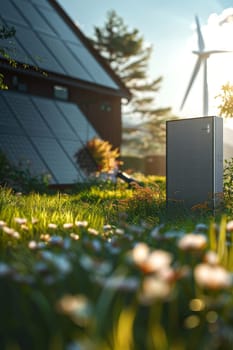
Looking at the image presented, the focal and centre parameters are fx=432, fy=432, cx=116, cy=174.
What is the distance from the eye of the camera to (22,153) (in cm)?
1134

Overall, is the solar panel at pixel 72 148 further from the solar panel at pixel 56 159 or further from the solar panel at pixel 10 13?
the solar panel at pixel 10 13

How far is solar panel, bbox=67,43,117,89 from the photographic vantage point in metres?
15.8

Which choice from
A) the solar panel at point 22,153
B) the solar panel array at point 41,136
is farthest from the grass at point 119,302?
the solar panel array at point 41,136

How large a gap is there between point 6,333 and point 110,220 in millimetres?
3551

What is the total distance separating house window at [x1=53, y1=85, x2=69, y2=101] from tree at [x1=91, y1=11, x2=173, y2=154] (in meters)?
20.6

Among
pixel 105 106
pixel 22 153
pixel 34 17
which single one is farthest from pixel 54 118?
pixel 105 106

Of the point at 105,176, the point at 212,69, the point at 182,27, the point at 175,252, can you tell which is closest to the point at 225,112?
the point at 182,27

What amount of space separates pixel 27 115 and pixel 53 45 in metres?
3.67

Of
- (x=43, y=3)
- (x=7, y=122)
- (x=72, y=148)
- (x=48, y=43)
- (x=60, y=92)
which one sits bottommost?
(x=72, y=148)

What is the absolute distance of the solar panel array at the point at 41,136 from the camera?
1138 cm

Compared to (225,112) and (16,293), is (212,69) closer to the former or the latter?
(225,112)

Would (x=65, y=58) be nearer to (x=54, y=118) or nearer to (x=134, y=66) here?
(x=54, y=118)

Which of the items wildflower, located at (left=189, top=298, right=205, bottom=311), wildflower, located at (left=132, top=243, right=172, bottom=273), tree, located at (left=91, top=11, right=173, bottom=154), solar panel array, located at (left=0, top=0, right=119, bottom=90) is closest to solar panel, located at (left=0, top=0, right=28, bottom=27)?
solar panel array, located at (left=0, top=0, right=119, bottom=90)

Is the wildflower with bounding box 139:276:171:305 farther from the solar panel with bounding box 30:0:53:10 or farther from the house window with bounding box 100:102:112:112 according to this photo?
the solar panel with bounding box 30:0:53:10
